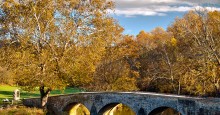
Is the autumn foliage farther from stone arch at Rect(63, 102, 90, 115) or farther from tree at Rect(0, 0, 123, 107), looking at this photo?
stone arch at Rect(63, 102, 90, 115)

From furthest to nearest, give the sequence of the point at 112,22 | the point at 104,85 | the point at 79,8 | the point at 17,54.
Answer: the point at 104,85, the point at 112,22, the point at 79,8, the point at 17,54

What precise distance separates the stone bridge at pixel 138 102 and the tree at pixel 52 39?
2671 mm

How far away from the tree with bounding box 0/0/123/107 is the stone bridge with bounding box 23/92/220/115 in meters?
2.67

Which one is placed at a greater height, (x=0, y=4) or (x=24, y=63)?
(x=0, y=4)

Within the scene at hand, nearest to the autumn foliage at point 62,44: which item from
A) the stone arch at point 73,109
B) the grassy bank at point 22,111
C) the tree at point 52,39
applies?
the tree at point 52,39

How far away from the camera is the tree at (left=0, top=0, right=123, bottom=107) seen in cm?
3388

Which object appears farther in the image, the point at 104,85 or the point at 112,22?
the point at 104,85

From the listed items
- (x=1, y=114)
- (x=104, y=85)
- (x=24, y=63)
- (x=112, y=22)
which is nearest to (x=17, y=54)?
(x=24, y=63)

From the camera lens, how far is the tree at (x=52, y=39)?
111ft

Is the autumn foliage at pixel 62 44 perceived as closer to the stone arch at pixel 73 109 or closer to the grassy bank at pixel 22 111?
the grassy bank at pixel 22 111

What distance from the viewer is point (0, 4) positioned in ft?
112

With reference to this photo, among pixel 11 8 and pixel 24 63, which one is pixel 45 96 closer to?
pixel 24 63

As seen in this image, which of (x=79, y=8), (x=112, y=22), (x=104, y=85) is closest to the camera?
(x=79, y=8)

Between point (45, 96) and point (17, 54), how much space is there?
7171 millimetres
